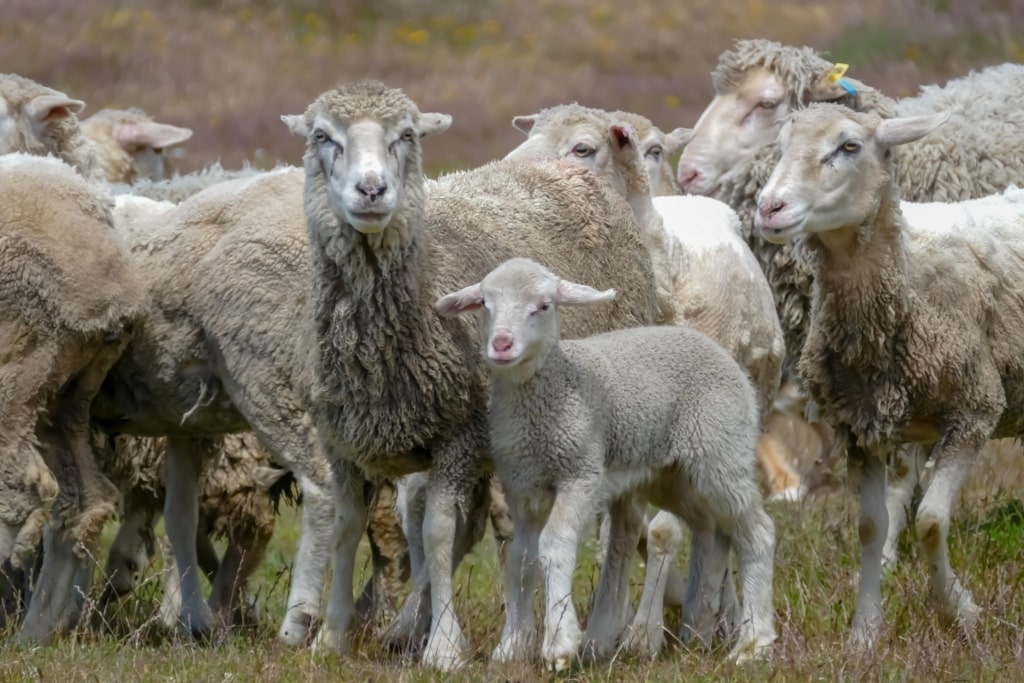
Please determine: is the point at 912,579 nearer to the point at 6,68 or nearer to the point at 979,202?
the point at 979,202

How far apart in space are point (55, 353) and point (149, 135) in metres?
4.52

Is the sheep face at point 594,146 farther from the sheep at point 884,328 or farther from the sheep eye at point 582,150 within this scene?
the sheep at point 884,328

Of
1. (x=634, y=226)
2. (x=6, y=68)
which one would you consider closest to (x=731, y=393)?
(x=634, y=226)

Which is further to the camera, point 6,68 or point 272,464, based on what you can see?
point 6,68

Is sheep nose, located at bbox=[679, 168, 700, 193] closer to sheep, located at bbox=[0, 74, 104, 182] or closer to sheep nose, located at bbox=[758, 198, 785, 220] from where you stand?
sheep, located at bbox=[0, 74, 104, 182]

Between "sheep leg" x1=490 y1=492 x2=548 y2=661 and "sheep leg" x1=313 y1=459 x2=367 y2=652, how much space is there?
59cm

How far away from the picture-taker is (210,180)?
29.6 feet

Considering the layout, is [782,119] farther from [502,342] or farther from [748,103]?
[502,342]

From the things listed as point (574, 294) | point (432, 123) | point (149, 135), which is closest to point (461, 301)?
point (574, 294)

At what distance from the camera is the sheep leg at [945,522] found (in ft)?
20.9

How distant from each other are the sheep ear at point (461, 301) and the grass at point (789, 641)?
43.5 inches

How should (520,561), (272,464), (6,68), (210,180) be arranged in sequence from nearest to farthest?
1. (520,561)
2. (272,464)
3. (210,180)
4. (6,68)

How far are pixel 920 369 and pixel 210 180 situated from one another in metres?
4.00

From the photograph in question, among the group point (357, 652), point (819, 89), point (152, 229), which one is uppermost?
point (819, 89)
